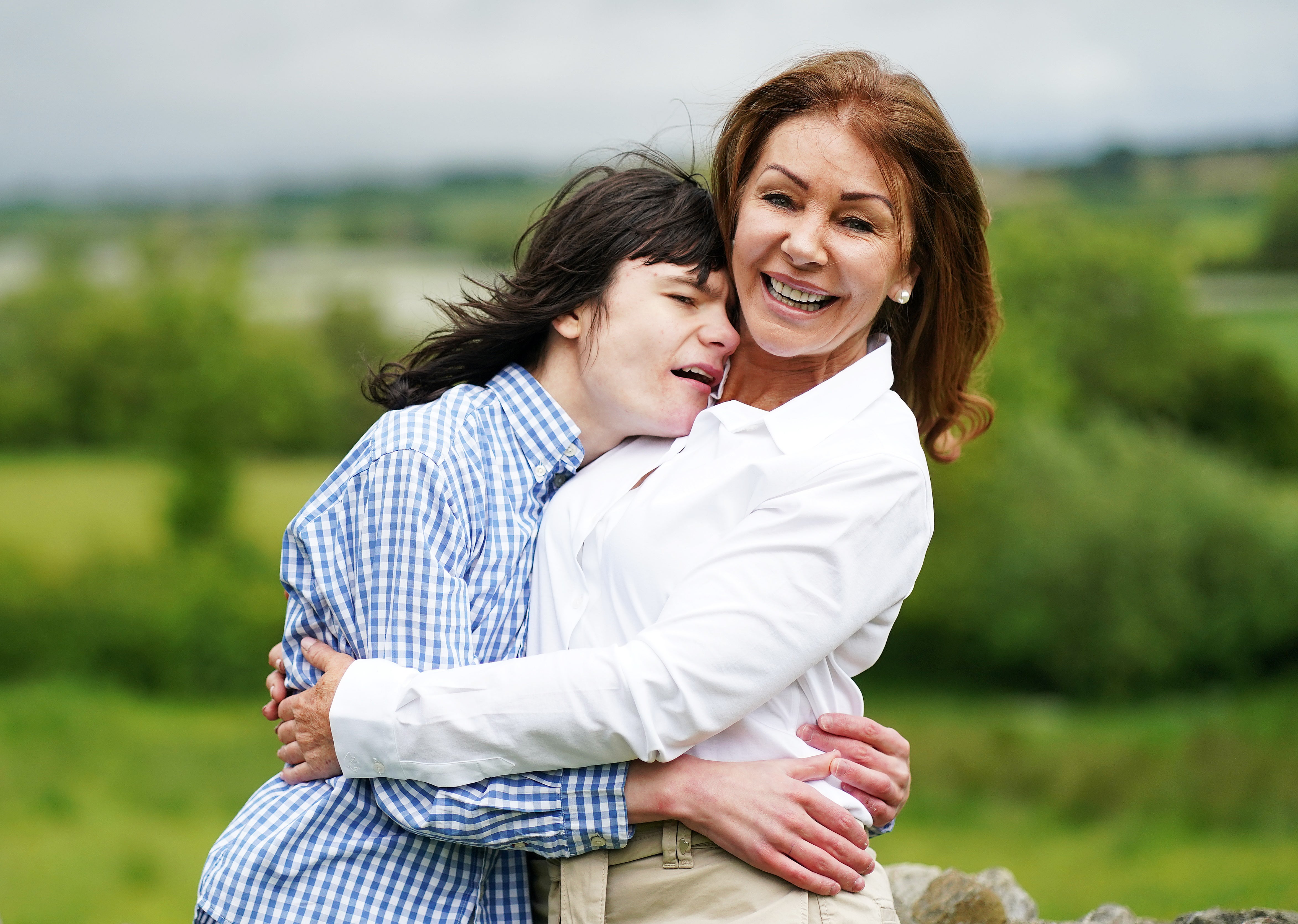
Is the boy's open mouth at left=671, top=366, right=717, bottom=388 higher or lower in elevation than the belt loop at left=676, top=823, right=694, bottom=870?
higher

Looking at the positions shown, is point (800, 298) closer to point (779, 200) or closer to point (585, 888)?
point (779, 200)

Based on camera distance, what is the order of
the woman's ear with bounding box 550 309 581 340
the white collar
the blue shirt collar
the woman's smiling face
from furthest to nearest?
the woman's ear with bounding box 550 309 581 340, the blue shirt collar, the woman's smiling face, the white collar

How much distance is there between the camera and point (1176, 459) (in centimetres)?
635

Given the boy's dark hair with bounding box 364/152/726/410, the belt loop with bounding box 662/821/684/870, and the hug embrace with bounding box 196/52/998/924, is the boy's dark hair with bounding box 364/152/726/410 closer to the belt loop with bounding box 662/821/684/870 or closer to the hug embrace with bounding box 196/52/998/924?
the hug embrace with bounding box 196/52/998/924

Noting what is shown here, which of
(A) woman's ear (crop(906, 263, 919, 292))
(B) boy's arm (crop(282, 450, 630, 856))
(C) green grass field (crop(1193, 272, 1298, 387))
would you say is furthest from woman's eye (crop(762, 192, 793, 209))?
Answer: (C) green grass field (crop(1193, 272, 1298, 387))

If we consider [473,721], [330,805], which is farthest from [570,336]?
[330,805]

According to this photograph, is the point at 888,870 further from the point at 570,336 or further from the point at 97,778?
the point at 97,778

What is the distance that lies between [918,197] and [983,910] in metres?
1.78

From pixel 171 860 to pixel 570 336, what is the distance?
5429mm

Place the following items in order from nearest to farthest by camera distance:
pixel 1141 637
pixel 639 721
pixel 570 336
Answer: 1. pixel 639 721
2. pixel 570 336
3. pixel 1141 637

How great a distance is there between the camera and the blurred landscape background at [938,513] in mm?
6316

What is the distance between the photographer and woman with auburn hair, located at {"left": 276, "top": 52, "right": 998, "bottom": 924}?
1817 mm

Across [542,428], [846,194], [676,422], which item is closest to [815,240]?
[846,194]

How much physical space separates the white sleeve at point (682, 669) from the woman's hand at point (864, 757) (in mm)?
185
